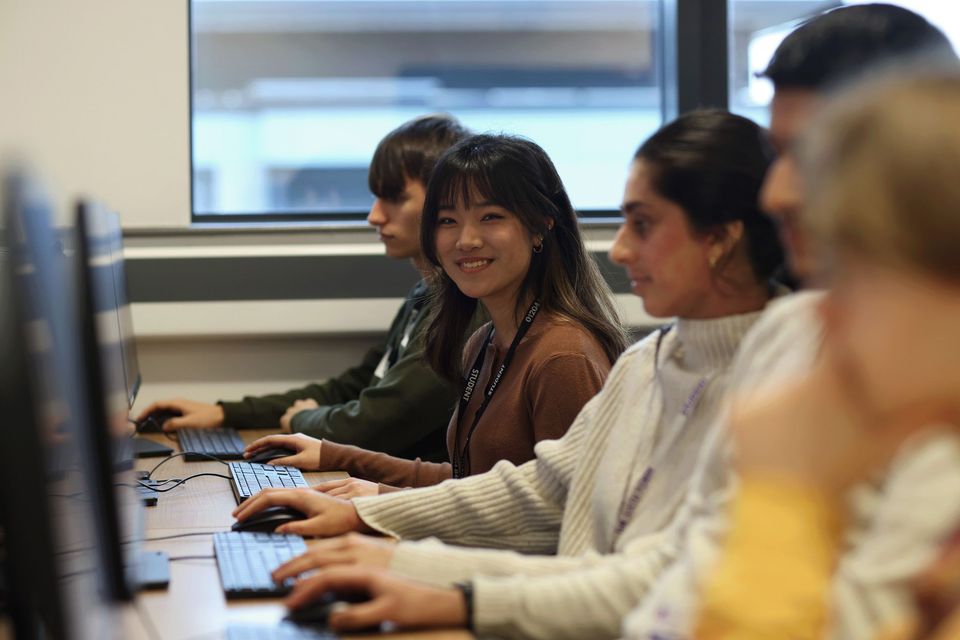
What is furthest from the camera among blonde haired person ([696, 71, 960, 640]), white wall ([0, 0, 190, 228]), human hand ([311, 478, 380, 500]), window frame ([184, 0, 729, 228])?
window frame ([184, 0, 729, 228])

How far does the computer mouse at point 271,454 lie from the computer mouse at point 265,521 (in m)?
0.65

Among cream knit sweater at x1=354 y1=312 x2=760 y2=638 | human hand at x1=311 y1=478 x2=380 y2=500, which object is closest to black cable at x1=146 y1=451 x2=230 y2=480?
human hand at x1=311 y1=478 x2=380 y2=500

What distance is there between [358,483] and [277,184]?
70.3 inches

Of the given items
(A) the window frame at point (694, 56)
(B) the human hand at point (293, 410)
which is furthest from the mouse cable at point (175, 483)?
(A) the window frame at point (694, 56)

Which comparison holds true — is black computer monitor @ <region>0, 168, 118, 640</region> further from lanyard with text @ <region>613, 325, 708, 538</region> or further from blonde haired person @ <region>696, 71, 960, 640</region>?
lanyard with text @ <region>613, 325, 708, 538</region>

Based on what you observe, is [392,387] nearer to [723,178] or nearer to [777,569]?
[723,178]

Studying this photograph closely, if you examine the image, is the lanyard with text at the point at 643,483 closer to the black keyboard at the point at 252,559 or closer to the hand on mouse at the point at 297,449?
the black keyboard at the point at 252,559

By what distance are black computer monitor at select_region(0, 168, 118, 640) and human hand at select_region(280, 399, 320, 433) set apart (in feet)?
6.11

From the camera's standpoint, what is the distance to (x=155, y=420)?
294 cm

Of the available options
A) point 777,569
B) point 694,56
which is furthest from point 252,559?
point 694,56

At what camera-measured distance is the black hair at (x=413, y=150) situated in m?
2.82

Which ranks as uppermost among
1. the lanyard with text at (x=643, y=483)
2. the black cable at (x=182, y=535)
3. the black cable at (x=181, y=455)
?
the lanyard with text at (x=643, y=483)

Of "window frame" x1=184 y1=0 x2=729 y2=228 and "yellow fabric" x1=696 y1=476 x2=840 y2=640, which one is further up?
"window frame" x1=184 y1=0 x2=729 y2=228

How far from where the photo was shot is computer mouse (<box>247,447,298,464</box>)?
2359mm
